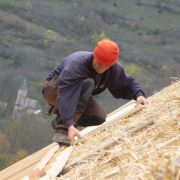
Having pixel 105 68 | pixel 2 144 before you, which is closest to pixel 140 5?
pixel 2 144

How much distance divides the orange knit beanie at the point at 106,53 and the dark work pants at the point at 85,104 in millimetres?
298

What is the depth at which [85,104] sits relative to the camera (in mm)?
4859

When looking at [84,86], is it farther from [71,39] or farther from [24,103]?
[71,39]

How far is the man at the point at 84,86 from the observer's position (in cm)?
444

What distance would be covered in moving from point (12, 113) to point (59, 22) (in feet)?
50.0

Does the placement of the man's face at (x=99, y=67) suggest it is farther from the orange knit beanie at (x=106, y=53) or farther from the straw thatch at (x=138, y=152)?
the straw thatch at (x=138, y=152)

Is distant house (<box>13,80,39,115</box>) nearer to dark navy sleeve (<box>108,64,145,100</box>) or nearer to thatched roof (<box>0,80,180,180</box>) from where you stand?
dark navy sleeve (<box>108,64,145,100</box>)

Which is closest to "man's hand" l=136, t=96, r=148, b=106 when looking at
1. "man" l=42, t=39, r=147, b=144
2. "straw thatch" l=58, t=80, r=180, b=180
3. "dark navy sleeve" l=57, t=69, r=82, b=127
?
"man" l=42, t=39, r=147, b=144

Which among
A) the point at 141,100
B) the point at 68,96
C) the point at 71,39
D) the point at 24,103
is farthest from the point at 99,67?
the point at 71,39

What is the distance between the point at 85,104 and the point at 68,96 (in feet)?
1.31

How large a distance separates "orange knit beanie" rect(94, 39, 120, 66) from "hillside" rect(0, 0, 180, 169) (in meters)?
25.5

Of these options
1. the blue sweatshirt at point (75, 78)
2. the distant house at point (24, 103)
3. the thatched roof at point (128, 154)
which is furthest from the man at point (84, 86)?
the distant house at point (24, 103)

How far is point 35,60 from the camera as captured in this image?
3941cm

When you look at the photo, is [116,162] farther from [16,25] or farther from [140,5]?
[140,5]
